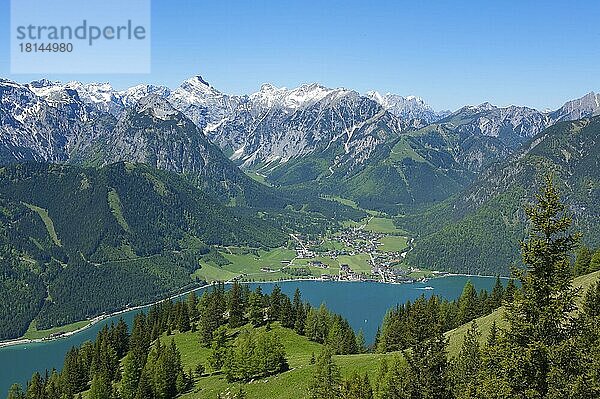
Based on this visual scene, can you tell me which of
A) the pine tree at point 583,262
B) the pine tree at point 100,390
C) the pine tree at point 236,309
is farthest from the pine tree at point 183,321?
the pine tree at point 583,262

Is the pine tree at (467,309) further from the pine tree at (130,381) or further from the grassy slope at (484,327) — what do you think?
the pine tree at (130,381)

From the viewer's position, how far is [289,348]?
317ft

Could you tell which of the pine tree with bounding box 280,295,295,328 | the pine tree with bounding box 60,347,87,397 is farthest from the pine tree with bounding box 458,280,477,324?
the pine tree with bounding box 60,347,87,397

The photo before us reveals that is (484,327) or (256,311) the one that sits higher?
(484,327)

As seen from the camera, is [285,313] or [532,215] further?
[285,313]

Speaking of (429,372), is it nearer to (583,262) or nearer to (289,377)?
(289,377)

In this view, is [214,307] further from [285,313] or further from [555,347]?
[555,347]

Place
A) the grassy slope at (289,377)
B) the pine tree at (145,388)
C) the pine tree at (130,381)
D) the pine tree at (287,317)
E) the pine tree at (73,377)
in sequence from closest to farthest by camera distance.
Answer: the grassy slope at (289,377) < the pine tree at (145,388) < the pine tree at (130,381) < the pine tree at (73,377) < the pine tree at (287,317)

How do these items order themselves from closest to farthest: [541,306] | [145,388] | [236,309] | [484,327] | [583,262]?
1. [541,306]
2. [484,327]
3. [145,388]
4. [583,262]
5. [236,309]

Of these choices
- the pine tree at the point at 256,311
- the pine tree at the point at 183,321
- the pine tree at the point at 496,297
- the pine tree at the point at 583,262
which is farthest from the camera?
the pine tree at the point at 183,321

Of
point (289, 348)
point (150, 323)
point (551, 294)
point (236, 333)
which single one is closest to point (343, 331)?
point (289, 348)

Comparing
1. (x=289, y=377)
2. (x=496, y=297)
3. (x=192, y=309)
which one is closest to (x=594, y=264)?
(x=496, y=297)

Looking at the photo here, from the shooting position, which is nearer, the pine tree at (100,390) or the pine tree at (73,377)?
the pine tree at (100,390)

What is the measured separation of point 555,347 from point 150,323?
119 meters
